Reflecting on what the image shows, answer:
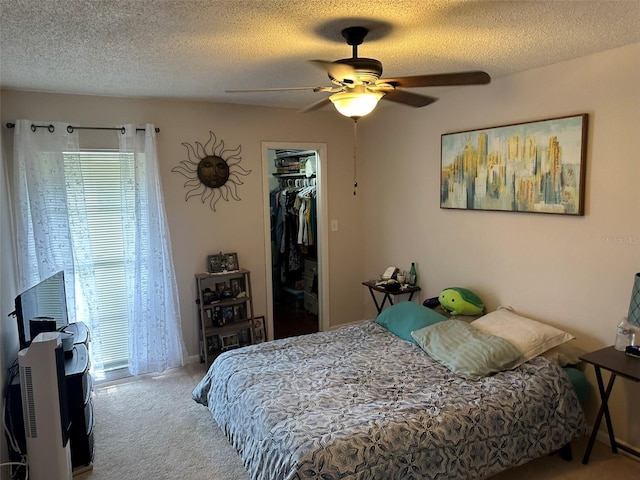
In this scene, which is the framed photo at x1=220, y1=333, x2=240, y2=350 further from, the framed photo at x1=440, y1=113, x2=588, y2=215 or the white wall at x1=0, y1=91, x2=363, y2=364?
the framed photo at x1=440, y1=113, x2=588, y2=215

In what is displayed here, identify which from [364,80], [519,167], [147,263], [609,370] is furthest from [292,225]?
[609,370]

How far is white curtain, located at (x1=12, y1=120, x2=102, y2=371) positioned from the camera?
328cm

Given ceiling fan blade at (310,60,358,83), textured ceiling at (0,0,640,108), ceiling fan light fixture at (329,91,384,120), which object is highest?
textured ceiling at (0,0,640,108)

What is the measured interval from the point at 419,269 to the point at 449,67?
1.92 metres

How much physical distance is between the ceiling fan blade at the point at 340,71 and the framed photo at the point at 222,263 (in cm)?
253

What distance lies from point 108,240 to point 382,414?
280cm

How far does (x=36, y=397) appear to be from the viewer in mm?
2227

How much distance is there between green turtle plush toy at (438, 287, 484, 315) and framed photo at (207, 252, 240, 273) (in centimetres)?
198

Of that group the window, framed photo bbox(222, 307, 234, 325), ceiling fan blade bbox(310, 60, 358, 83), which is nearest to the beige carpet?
the window

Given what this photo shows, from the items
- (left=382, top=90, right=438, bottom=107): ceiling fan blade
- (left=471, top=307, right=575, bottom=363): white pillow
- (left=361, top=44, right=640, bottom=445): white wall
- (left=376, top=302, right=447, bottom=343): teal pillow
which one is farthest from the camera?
(left=376, top=302, right=447, bottom=343): teal pillow

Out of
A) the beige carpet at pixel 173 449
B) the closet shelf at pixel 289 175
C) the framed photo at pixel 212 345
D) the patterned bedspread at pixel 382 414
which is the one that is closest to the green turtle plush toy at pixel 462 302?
the patterned bedspread at pixel 382 414

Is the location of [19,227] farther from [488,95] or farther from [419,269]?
[488,95]

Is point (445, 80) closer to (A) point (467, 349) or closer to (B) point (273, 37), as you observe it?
(B) point (273, 37)

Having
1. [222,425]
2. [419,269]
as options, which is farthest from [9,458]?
[419,269]
